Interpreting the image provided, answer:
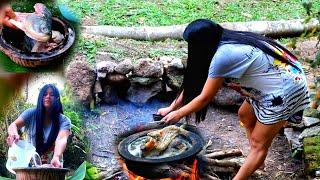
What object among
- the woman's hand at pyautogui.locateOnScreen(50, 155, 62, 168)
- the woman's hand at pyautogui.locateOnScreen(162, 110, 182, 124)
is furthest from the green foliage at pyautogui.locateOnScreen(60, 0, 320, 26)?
the woman's hand at pyautogui.locateOnScreen(50, 155, 62, 168)

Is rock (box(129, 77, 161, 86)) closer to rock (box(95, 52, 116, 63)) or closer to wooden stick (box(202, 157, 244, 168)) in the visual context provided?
rock (box(95, 52, 116, 63))

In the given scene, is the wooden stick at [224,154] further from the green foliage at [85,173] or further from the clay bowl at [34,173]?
the clay bowl at [34,173]

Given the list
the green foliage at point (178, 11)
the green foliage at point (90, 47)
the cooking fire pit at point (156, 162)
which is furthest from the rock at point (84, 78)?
the green foliage at point (178, 11)

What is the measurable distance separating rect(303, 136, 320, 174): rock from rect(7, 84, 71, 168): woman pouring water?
141 cm

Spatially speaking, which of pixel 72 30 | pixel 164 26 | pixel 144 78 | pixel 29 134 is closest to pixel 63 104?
pixel 29 134

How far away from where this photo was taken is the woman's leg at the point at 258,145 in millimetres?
2975

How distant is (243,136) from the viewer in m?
3.90

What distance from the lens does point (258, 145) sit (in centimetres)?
305

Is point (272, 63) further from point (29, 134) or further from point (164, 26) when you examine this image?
point (164, 26)

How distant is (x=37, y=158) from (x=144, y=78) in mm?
1648

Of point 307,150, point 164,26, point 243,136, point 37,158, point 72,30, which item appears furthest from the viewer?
point 164,26

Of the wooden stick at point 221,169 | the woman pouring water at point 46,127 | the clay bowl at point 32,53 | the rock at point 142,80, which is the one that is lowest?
the wooden stick at point 221,169

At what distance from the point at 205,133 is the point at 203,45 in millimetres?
1186

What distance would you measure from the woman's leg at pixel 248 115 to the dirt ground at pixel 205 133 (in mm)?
331
